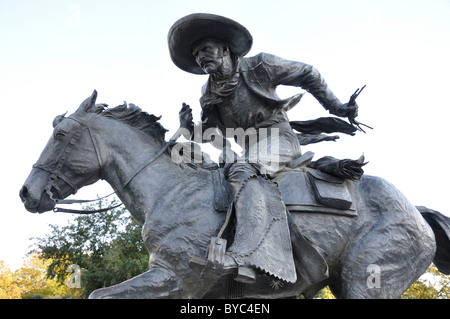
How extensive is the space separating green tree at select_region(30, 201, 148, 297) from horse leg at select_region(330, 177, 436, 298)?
52.2 feet

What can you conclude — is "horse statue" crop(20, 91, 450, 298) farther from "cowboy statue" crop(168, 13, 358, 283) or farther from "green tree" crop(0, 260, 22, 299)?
"green tree" crop(0, 260, 22, 299)

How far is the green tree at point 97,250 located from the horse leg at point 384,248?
15910mm

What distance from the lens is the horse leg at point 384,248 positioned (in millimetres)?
3922

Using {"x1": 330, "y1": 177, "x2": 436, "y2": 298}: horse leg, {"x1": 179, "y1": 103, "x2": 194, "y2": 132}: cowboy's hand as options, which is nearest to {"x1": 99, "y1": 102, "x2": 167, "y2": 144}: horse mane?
{"x1": 179, "y1": 103, "x2": 194, "y2": 132}: cowboy's hand

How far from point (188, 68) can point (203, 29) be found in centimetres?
65

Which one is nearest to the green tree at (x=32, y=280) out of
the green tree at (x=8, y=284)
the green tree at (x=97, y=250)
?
the green tree at (x=8, y=284)

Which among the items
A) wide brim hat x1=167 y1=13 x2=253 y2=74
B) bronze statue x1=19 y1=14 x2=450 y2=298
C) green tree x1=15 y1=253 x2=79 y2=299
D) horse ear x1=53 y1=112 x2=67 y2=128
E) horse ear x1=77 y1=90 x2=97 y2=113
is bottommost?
green tree x1=15 y1=253 x2=79 y2=299

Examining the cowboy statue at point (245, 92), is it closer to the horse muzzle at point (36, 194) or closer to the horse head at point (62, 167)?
the horse head at point (62, 167)

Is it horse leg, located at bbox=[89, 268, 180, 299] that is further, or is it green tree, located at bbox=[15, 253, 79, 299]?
green tree, located at bbox=[15, 253, 79, 299]

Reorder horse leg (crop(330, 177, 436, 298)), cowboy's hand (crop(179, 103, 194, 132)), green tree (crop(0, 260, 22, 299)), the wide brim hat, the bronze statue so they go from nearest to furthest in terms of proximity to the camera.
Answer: the bronze statue, horse leg (crop(330, 177, 436, 298)), the wide brim hat, cowboy's hand (crop(179, 103, 194, 132)), green tree (crop(0, 260, 22, 299))

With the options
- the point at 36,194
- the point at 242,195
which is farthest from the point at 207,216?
the point at 36,194

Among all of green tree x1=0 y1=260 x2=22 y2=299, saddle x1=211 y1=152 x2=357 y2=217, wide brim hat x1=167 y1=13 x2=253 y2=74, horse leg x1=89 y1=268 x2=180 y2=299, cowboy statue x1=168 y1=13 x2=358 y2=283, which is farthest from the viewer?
green tree x1=0 y1=260 x2=22 y2=299

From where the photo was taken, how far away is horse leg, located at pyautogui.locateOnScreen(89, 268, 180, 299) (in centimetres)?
355
